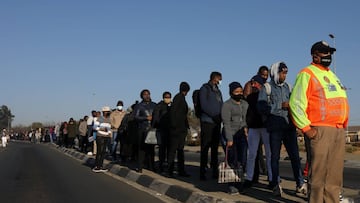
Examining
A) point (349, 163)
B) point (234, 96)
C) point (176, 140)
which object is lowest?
point (349, 163)

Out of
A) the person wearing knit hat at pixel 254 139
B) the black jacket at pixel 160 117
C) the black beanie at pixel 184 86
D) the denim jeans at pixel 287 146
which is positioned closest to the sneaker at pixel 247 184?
the person wearing knit hat at pixel 254 139

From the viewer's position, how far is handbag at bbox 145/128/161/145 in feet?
35.4

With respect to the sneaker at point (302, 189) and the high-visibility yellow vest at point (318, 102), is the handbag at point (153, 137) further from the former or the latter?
the high-visibility yellow vest at point (318, 102)

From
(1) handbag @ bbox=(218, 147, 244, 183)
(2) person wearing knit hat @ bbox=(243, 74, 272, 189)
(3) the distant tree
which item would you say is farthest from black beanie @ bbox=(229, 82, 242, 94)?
(3) the distant tree

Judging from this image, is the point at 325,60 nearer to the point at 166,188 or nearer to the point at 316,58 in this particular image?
the point at 316,58

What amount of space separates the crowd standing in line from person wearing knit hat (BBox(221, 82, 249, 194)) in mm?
16

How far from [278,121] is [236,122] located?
105cm

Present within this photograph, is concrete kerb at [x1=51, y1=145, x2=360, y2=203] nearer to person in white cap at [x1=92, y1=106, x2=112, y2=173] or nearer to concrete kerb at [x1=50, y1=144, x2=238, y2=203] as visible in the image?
Answer: concrete kerb at [x1=50, y1=144, x2=238, y2=203]

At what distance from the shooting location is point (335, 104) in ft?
15.4

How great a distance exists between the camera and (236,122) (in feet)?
25.3

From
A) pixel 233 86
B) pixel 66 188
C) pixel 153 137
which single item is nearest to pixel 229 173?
pixel 233 86

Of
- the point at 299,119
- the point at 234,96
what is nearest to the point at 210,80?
the point at 234,96

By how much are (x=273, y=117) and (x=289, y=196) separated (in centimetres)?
118

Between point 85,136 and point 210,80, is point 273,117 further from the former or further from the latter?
point 85,136
